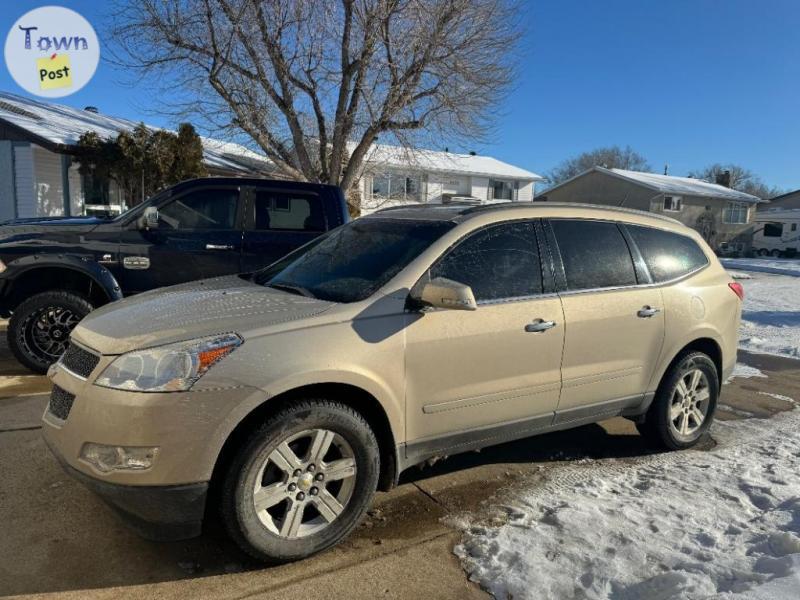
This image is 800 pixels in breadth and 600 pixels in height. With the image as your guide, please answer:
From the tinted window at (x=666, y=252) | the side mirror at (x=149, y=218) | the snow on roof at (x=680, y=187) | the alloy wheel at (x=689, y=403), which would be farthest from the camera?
the snow on roof at (x=680, y=187)

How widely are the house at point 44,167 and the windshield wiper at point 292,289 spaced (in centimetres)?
1179

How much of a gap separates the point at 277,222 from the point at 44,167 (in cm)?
1083

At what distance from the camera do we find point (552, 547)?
307cm

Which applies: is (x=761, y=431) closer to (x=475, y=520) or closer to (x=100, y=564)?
(x=475, y=520)

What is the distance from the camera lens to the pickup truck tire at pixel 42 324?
584cm

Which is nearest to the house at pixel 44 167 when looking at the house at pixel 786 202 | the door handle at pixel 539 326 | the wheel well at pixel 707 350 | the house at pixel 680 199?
the door handle at pixel 539 326

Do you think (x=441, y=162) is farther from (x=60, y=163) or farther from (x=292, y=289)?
(x=292, y=289)

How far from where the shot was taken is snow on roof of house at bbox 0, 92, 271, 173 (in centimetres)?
1339

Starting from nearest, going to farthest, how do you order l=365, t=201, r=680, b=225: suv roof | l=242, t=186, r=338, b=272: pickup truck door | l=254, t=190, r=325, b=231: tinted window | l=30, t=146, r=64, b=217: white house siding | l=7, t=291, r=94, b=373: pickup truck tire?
l=365, t=201, r=680, b=225: suv roof, l=7, t=291, r=94, b=373: pickup truck tire, l=242, t=186, r=338, b=272: pickup truck door, l=254, t=190, r=325, b=231: tinted window, l=30, t=146, r=64, b=217: white house siding

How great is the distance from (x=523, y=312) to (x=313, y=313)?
1287 millimetres

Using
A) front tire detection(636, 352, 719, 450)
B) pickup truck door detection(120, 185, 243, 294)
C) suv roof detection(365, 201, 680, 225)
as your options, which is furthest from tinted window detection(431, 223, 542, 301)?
pickup truck door detection(120, 185, 243, 294)

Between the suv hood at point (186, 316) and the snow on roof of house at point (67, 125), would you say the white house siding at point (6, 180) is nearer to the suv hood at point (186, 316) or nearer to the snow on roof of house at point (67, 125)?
the snow on roof of house at point (67, 125)

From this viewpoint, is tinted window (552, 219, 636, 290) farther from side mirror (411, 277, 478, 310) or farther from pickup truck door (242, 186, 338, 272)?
pickup truck door (242, 186, 338, 272)

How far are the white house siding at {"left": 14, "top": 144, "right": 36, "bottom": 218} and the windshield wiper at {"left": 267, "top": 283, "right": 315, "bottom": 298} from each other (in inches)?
519
